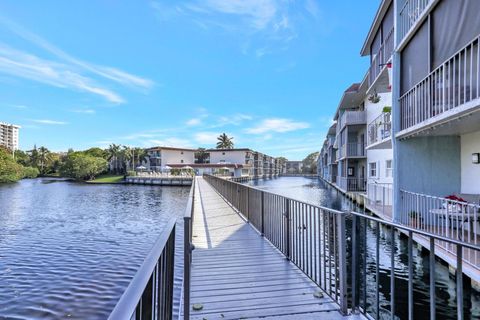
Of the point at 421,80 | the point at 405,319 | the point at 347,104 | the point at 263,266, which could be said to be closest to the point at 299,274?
the point at 263,266

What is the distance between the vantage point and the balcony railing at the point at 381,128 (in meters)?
12.0

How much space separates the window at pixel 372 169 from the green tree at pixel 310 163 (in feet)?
272

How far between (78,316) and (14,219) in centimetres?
1453

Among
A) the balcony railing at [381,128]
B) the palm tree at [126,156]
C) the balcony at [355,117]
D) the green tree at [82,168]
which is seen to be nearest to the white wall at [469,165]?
the balcony railing at [381,128]

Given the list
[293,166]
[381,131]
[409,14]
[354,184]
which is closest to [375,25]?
[381,131]

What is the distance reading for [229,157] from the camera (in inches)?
2886

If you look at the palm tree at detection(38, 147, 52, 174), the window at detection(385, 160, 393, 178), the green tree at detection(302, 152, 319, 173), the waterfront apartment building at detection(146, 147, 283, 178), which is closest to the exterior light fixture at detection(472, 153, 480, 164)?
the window at detection(385, 160, 393, 178)

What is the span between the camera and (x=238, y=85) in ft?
118

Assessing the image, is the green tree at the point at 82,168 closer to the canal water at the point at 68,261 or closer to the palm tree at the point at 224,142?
the palm tree at the point at 224,142

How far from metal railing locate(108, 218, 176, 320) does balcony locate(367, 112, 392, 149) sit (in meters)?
10.7

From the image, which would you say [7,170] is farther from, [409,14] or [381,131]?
[409,14]

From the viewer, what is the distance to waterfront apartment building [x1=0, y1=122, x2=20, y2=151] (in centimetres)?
10862

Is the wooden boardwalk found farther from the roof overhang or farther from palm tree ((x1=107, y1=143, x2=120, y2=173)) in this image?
palm tree ((x1=107, y1=143, x2=120, y2=173))

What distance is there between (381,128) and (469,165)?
507cm
